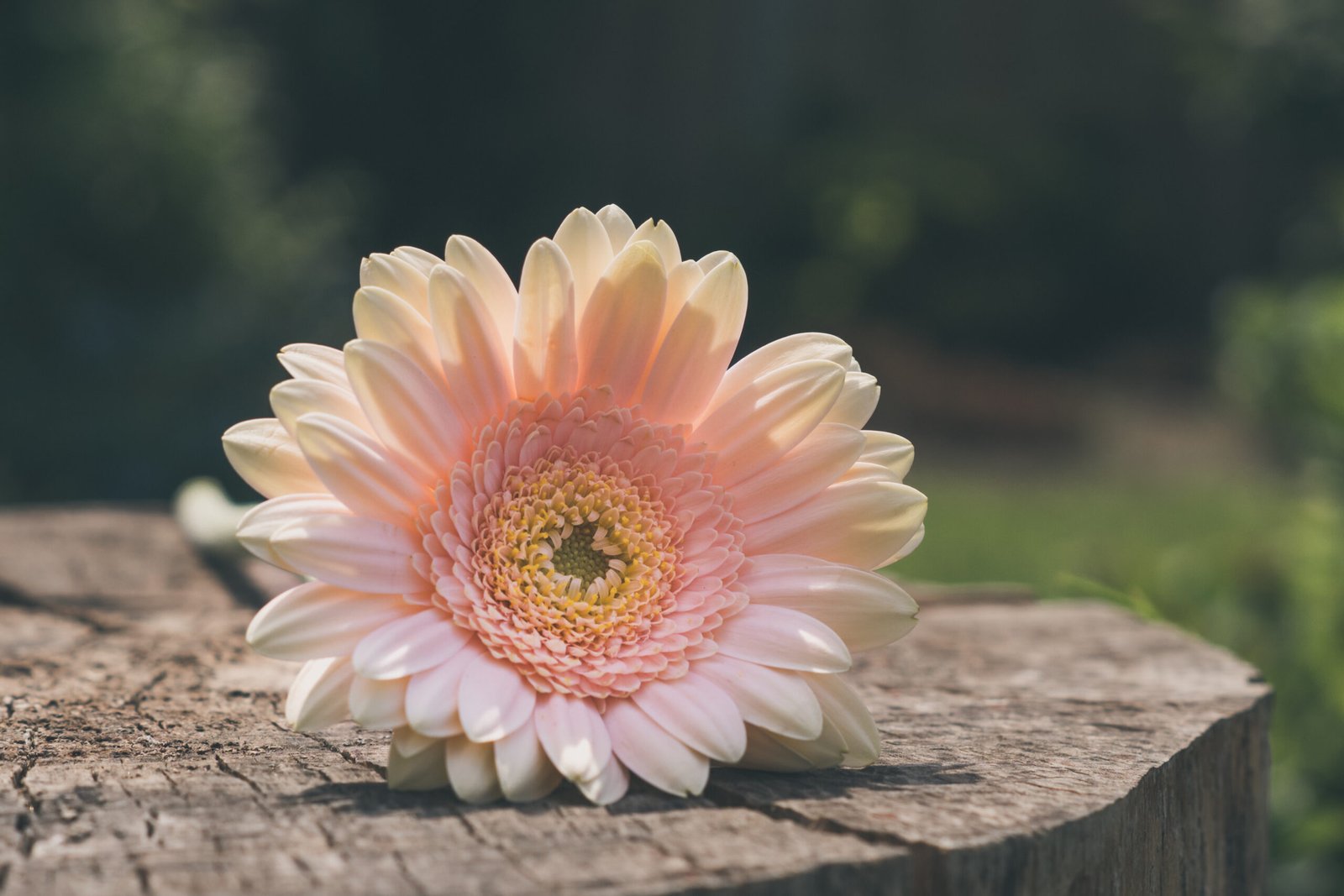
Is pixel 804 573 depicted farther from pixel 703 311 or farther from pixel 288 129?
pixel 288 129

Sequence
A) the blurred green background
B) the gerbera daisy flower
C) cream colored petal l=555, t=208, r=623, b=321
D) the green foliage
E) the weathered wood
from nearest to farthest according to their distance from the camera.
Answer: the weathered wood
the gerbera daisy flower
cream colored petal l=555, t=208, r=623, b=321
the green foliage
the blurred green background

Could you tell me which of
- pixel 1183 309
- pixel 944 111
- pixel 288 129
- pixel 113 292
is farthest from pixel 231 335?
pixel 1183 309

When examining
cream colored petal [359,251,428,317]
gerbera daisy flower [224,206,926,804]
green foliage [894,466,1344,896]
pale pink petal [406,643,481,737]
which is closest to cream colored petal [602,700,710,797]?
gerbera daisy flower [224,206,926,804]

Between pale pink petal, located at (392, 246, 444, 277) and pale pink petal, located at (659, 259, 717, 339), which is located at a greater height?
pale pink petal, located at (659, 259, 717, 339)

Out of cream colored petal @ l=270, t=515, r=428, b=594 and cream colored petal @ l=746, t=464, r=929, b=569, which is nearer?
cream colored petal @ l=270, t=515, r=428, b=594

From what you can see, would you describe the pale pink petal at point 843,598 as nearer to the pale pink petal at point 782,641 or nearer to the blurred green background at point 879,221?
the pale pink petal at point 782,641

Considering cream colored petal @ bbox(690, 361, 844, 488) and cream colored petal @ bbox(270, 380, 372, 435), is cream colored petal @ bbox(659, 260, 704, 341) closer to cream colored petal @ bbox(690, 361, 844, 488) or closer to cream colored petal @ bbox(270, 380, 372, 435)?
cream colored petal @ bbox(690, 361, 844, 488)
